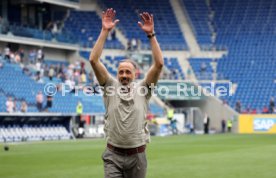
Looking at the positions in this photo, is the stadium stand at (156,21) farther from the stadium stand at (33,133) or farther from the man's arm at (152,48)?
the man's arm at (152,48)

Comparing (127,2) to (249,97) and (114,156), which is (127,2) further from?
(114,156)

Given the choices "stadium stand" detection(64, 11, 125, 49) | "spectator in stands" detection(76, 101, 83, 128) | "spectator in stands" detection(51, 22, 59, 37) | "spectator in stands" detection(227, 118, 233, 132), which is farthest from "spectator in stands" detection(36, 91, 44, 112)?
"stadium stand" detection(64, 11, 125, 49)

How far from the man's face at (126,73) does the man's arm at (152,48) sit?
22 centimetres

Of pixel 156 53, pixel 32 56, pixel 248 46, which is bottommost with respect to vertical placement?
pixel 156 53

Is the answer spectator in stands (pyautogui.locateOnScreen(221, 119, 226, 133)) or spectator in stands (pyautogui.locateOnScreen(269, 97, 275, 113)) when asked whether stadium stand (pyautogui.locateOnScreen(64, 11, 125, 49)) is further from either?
spectator in stands (pyautogui.locateOnScreen(269, 97, 275, 113))

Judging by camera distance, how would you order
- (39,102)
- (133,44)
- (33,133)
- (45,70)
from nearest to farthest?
(33,133) → (39,102) → (45,70) → (133,44)

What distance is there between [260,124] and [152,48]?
45984 mm

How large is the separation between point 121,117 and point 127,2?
55957 millimetres

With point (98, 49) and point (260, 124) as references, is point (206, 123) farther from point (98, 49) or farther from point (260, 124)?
point (98, 49)

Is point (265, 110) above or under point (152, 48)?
under

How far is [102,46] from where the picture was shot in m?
8.59

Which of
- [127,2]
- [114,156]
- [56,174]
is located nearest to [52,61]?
[127,2]

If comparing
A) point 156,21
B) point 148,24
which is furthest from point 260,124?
point 148,24

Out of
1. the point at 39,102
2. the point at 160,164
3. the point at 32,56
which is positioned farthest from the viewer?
the point at 32,56
